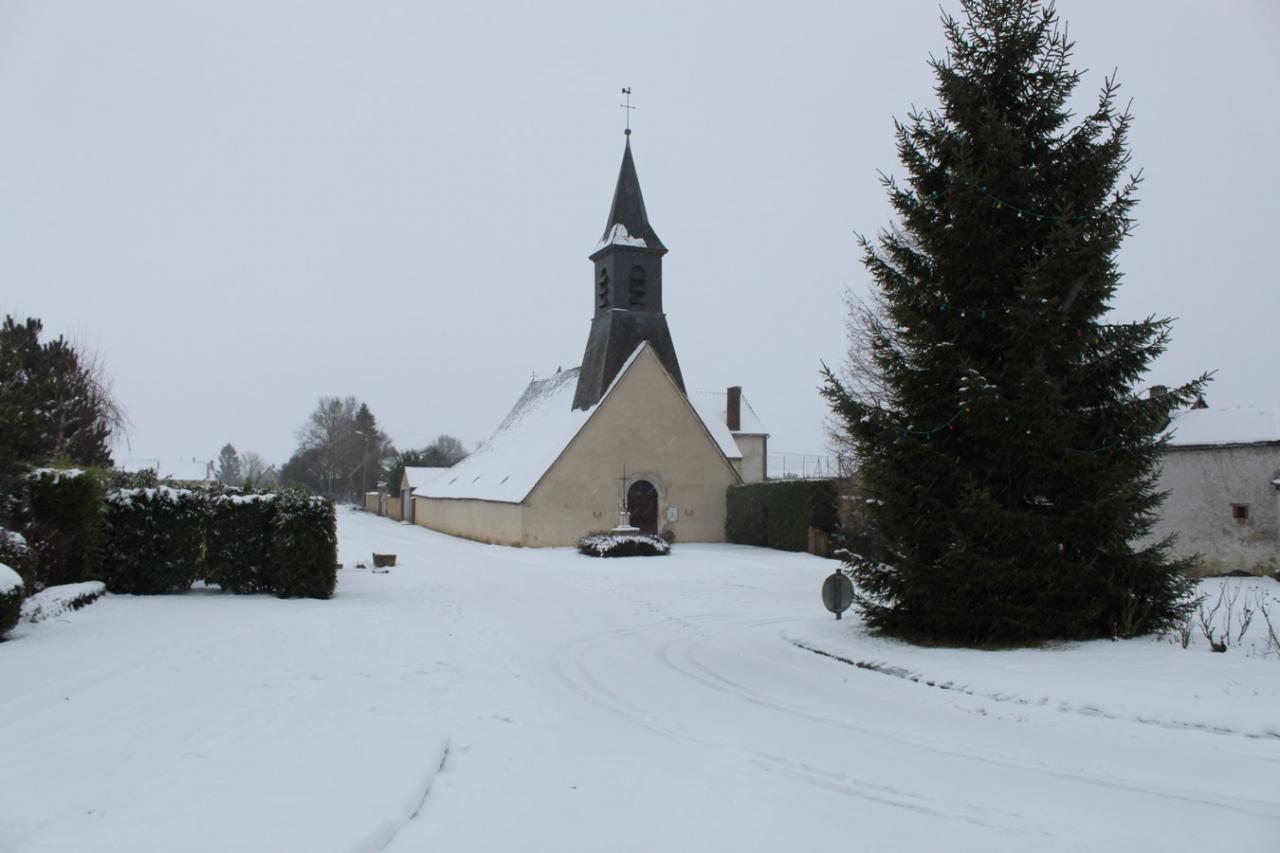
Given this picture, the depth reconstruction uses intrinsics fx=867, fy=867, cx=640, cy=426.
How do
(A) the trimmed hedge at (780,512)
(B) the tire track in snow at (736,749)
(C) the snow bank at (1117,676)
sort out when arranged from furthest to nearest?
(A) the trimmed hedge at (780,512), (C) the snow bank at (1117,676), (B) the tire track in snow at (736,749)

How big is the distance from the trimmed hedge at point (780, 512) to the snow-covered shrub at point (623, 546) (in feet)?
14.0

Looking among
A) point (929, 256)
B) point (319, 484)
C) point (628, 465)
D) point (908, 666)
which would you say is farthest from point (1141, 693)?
point (319, 484)

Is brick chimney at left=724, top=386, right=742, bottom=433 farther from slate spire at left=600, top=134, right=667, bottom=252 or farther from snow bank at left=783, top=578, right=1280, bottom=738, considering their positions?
snow bank at left=783, top=578, right=1280, bottom=738

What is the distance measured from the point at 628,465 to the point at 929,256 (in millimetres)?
19719

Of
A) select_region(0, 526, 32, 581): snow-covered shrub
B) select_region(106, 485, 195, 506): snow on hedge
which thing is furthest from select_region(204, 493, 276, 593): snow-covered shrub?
select_region(0, 526, 32, 581): snow-covered shrub

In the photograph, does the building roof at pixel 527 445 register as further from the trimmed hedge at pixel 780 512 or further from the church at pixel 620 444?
the trimmed hedge at pixel 780 512

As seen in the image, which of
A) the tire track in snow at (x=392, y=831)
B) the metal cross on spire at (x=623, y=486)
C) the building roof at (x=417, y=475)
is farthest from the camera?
the building roof at (x=417, y=475)

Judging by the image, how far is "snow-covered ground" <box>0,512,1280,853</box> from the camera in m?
4.58

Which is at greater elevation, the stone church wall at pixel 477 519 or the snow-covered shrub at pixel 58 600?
the stone church wall at pixel 477 519

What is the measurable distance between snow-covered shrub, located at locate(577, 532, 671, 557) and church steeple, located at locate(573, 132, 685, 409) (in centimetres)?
685

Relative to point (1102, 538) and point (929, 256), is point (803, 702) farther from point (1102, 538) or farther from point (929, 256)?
point (929, 256)

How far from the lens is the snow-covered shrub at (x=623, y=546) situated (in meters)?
25.1

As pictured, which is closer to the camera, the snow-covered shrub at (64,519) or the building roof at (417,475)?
the snow-covered shrub at (64,519)

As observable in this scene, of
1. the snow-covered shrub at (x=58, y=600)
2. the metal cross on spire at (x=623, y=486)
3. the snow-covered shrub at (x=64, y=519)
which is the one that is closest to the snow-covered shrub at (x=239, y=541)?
the snow-covered shrub at (x=64, y=519)
